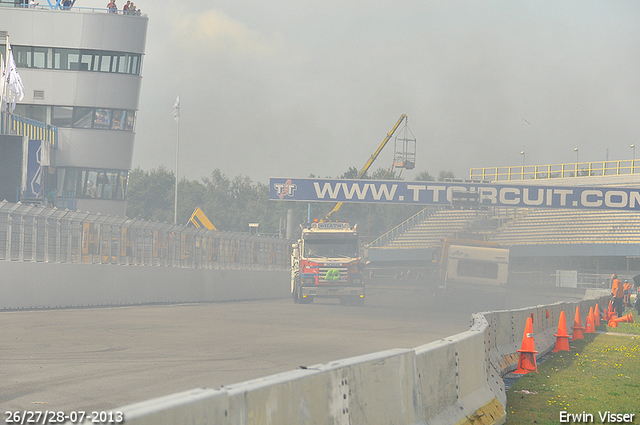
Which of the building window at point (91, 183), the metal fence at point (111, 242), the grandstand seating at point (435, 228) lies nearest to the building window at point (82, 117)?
the building window at point (91, 183)

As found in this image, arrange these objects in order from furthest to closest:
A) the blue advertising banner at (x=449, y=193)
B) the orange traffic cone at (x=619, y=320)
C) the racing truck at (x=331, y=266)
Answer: the blue advertising banner at (x=449, y=193), the racing truck at (x=331, y=266), the orange traffic cone at (x=619, y=320)

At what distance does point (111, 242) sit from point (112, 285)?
4.89 ft

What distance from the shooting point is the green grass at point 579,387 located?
8820 mm

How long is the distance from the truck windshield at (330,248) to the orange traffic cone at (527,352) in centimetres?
2239

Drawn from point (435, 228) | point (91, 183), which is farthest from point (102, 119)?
point (435, 228)

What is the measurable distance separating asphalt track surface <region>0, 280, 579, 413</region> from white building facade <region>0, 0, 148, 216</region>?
76.8 ft

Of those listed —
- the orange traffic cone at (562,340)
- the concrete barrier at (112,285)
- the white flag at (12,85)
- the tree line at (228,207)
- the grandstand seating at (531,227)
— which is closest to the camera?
the orange traffic cone at (562,340)

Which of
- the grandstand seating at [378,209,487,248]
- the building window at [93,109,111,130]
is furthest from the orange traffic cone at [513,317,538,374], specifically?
the grandstand seating at [378,209,487,248]

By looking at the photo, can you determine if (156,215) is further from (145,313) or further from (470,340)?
(470,340)

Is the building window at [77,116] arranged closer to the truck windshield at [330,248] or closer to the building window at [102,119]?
the building window at [102,119]

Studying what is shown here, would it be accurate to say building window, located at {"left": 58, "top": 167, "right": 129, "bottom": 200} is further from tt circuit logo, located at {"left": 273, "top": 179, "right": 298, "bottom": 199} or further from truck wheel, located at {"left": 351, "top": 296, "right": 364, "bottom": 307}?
truck wheel, located at {"left": 351, "top": 296, "right": 364, "bottom": 307}

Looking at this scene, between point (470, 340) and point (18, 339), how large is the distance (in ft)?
29.4

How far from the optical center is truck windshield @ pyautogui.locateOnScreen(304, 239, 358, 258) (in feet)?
114

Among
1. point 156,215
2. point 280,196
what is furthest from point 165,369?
point 156,215
